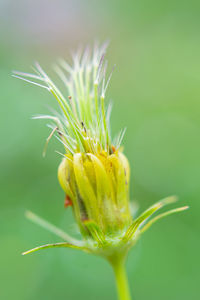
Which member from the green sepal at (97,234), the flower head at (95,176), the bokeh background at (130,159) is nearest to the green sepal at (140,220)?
the flower head at (95,176)

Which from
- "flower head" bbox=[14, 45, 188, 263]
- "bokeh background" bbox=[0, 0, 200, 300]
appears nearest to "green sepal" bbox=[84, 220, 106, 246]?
"flower head" bbox=[14, 45, 188, 263]

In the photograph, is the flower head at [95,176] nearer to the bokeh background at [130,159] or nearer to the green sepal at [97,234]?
the green sepal at [97,234]

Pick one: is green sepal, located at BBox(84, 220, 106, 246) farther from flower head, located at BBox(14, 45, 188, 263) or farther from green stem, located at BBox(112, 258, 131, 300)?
green stem, located at BBox(112, 258, 131, 300)

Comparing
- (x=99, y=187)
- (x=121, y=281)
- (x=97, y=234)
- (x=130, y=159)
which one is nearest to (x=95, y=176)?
(x=99, y=187)

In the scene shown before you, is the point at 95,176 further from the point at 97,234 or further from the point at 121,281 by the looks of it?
the point at 121,281

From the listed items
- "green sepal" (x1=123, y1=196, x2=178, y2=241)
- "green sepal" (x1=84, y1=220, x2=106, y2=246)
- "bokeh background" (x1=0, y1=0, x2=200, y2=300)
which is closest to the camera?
"green sepal" (x1=123, y1=196, x2=178, y2=241)

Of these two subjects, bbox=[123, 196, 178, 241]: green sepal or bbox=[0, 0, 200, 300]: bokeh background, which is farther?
bbox=[0, 0, 200, 300]: bokeh background

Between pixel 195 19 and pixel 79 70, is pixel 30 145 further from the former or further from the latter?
pixel 195 19
